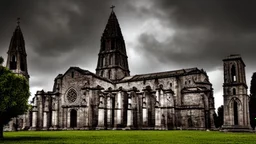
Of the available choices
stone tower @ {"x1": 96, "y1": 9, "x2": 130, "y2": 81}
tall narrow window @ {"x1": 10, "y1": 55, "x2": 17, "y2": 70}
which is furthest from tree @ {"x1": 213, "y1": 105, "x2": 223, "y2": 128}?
tall narrow window @ {"x1": 10, "y1": 55, "x2": 17, "y2": 70}

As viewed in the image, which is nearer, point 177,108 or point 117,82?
point 177,108

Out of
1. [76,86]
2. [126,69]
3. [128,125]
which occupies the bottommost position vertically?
[128,125]

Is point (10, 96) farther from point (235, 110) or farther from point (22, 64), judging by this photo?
point (22, 64)

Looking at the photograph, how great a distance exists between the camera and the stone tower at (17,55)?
206ft

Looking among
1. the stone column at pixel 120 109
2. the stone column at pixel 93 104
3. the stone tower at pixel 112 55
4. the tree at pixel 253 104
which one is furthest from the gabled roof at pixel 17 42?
the tree at pixel 253 104

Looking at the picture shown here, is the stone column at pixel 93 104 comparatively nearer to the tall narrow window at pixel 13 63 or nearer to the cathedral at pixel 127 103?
the cathedral at pixel 127 103

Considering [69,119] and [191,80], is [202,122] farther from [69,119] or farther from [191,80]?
[69,119]

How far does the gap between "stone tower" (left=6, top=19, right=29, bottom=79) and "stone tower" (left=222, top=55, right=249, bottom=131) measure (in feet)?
147

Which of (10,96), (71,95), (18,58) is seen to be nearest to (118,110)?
(71,95)

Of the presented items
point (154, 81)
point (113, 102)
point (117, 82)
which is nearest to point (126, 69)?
point (117, 82)

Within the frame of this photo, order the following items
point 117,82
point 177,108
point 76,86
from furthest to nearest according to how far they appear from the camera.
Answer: point 117,82 → point 76,86 → point 177,108

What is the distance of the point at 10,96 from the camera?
23688mm

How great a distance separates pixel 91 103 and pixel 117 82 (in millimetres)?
10561

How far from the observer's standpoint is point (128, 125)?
152 feet
